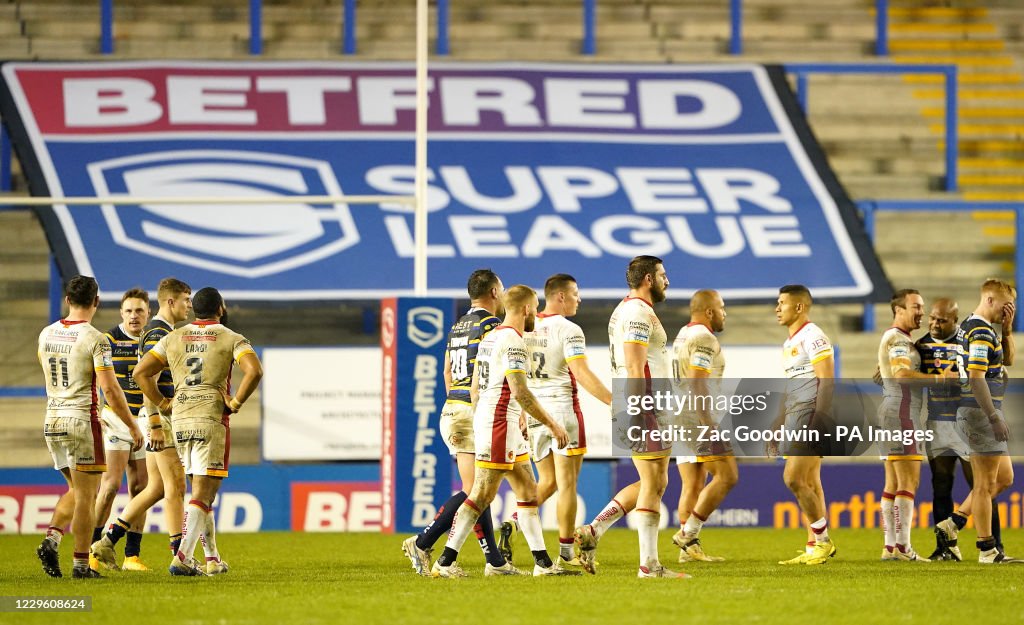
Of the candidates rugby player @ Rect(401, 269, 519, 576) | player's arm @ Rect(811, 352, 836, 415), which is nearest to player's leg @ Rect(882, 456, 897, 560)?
player's arm @ Rect(811, 352, 836, 415)

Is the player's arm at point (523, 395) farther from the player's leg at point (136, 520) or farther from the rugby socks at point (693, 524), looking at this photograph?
the player's leg at point (136, 520)

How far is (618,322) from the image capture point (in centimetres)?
984

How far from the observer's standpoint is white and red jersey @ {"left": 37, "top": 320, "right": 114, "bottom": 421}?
388 inches

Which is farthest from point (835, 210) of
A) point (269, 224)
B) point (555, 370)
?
point (555, 370)

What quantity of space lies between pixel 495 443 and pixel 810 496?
2.92 metres

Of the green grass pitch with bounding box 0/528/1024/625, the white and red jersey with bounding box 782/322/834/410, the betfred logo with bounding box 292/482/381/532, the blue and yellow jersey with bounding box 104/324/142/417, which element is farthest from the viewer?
the betfred logo with bounding box 292/482/381/532

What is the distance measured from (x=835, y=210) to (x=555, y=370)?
359 inches

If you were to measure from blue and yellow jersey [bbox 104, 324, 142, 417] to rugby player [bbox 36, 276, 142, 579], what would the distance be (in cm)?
113

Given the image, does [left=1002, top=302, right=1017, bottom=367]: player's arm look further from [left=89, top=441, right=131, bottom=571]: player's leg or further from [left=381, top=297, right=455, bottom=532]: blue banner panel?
[left=89, top=441, right=131, bottom=571]: player's leg

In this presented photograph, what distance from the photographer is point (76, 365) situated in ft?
32.4

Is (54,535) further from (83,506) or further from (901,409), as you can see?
(901,409)

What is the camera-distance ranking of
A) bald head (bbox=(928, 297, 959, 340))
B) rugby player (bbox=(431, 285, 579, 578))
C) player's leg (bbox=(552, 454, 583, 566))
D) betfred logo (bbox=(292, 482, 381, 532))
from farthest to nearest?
betfred logo (bbox=(292, 482, 381, 532)) < bald head (bbox=(928, 297, 959, 340)) < player's leg (bbox=(552, 454, 583, 566)) < rugby player (bbox=(431, 285, 579, 578))

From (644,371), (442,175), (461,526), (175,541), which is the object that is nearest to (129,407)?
(175,541)

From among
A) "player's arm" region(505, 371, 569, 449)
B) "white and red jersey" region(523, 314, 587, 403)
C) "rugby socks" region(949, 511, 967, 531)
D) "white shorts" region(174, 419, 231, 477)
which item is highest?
"white and red jersey" region(523, 314, 587, 403)
